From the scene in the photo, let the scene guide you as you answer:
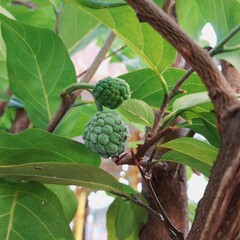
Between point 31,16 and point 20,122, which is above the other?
point 31,16

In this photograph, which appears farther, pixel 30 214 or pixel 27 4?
pixel 27 4

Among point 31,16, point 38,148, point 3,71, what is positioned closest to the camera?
point 38,148

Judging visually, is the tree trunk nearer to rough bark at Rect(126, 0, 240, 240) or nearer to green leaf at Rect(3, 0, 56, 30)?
rough bark at Rect(126, 0, 240, 240)

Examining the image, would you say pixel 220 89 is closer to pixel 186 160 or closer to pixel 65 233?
pixel 186 160

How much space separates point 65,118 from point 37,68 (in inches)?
4.2

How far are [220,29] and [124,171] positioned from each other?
4.43ft

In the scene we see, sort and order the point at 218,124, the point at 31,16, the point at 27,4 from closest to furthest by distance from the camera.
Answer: the point at 218,124 → the point at 31,16 → the point at 27,4

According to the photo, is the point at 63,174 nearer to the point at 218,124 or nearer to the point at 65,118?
the point at 65,118

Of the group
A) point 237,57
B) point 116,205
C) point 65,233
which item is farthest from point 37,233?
point 237,57

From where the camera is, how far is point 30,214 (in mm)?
682

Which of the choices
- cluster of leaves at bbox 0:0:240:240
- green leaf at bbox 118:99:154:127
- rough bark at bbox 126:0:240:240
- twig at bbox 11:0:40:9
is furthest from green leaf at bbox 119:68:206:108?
twig at bbox 11:0:40:9

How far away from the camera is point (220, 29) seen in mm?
645

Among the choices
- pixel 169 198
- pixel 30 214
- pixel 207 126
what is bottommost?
pixel 30 214

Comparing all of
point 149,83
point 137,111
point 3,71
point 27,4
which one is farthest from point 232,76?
point 27,4
